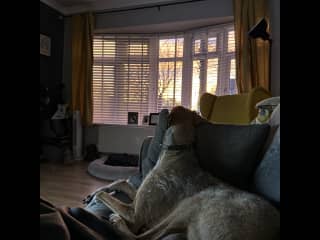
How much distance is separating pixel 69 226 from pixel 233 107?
2.51 m

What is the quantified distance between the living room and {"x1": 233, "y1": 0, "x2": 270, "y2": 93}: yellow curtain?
1.02 ft

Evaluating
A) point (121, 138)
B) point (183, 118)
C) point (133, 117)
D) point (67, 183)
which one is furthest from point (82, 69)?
point (183, 118)

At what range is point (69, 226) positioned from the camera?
0.64 meters

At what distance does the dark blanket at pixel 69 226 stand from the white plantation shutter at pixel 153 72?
3925mm

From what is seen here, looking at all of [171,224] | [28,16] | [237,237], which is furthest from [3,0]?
[171,224]

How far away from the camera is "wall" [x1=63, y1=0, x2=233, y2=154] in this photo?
4.29m

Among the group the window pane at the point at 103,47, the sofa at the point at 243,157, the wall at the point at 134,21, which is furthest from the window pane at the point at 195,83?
the sofa at the point at 243,157

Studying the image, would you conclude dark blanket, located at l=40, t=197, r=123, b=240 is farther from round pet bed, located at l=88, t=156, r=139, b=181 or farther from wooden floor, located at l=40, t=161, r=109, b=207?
round pet bed, located at l=88, t=156, r=139, b=181

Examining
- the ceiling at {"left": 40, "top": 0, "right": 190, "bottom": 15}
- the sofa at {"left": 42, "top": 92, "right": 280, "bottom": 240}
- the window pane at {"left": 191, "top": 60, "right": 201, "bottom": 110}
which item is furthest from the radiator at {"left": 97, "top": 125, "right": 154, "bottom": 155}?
the sofa at {"left": 42, "top": 92, "right": 280, "bottom": 240}

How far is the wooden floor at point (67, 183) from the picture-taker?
9.57 feet

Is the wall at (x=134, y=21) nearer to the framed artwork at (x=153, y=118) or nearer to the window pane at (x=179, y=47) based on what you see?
the framed artwork at (x=153, y=118)

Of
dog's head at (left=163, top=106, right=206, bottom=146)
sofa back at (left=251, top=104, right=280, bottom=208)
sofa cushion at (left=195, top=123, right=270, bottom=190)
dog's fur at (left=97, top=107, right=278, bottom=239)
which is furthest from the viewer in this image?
dog's head at (left=163, top=106, right=206, bottom=146)

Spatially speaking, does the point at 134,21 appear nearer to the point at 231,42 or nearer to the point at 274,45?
the point at 231,42
